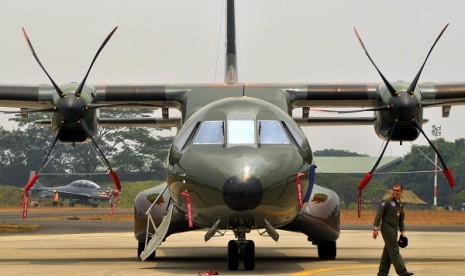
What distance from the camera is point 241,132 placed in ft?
56.7

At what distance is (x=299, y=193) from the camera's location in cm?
1712

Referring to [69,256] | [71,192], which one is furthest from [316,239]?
[71,192]

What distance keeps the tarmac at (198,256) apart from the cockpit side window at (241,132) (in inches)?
91.4

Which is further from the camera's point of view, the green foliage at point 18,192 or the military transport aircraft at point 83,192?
the green foliage at point 18,192

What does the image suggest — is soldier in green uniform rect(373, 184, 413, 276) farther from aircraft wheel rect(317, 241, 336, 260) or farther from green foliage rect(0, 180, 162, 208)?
green foliage rect(0, 180, 162, 208)

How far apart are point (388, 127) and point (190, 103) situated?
448 cm

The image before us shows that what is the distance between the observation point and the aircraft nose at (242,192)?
A: 15882 millimetres

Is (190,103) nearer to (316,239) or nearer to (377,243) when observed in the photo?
(316,239)

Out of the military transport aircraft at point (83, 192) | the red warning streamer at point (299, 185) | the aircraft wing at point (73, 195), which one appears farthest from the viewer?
the aircraft wing at point (73, 195)

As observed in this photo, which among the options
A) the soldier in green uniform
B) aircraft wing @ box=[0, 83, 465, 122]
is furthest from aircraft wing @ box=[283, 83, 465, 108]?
the soldier in green uniform

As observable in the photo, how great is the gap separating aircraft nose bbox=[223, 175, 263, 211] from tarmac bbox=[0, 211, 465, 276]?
1.57 meters

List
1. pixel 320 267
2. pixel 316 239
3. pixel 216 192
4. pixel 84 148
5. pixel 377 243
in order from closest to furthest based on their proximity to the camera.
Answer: pixel 216 192 → pixel 320 267 → pixel 316 239 → pixel 377 243 → pixel 84 148

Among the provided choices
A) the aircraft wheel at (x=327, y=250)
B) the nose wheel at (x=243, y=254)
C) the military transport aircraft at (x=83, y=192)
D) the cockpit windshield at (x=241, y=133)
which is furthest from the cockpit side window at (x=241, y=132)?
the military transport aircraft at (x=83, y=192)

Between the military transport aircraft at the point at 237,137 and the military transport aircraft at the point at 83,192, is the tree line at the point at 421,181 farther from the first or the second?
the military transport aircraft at the point at 237,137
